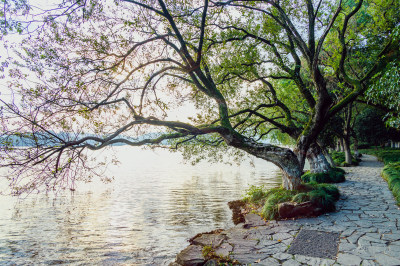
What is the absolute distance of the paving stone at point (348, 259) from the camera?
502 centimetres

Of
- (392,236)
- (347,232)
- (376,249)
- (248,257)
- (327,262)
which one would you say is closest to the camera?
(327,262)

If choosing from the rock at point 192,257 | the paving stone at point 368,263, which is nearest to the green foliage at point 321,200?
the paving stone at point 368,263

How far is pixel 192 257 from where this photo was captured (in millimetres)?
5867

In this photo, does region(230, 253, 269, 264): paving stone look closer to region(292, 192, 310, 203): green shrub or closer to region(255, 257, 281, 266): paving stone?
region(255, 257, 281, 266): paving stone

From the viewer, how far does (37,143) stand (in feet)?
20.4

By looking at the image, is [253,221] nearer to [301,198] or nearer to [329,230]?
[301,198]

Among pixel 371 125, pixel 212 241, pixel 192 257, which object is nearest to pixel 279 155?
pixel 212 241

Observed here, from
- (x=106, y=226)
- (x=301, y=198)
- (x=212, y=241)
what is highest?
(x=301, y=198)

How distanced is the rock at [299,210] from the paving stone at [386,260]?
9.76ft

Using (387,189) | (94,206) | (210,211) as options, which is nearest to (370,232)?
(387,189)

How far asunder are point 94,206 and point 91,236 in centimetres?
638

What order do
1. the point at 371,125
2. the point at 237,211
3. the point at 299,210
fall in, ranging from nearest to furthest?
1. the point at 299,210
2. the point at 237,211
3. the point at 371,125

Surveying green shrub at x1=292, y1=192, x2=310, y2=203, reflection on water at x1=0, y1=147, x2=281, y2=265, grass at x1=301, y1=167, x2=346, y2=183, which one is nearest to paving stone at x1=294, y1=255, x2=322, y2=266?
green shrub at x1=292, y1=192, x2=310, y2=203

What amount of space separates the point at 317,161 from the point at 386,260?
1176 cm
